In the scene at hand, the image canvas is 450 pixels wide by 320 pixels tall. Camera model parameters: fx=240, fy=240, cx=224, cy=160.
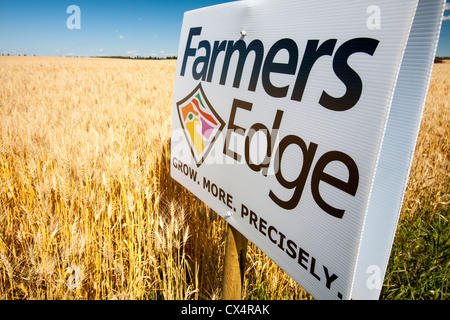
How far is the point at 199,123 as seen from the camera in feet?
3.11

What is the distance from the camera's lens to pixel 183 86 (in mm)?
1068

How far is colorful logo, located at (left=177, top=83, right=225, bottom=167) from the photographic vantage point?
0.87 m

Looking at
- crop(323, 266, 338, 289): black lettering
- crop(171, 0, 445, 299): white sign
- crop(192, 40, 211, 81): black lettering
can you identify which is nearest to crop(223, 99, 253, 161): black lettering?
crop(171, 0, 445, 299): white sign

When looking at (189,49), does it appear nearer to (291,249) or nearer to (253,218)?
(253,218)

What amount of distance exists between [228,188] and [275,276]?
2.17ft

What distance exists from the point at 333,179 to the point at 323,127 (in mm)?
112

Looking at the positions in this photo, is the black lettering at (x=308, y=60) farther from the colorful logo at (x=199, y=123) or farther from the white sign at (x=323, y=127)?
the colorful logo at (x=199, y=123)

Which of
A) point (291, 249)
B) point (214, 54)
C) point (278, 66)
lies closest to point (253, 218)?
point (291, 249)

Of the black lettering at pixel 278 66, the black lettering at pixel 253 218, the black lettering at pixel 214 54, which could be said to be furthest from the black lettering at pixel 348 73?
the black lettering at pixel 214 54

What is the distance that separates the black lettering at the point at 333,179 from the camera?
46 cm

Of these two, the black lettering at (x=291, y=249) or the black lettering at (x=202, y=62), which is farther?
the black lettering at (x=202, y=62)

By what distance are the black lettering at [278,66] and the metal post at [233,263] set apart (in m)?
0.48
